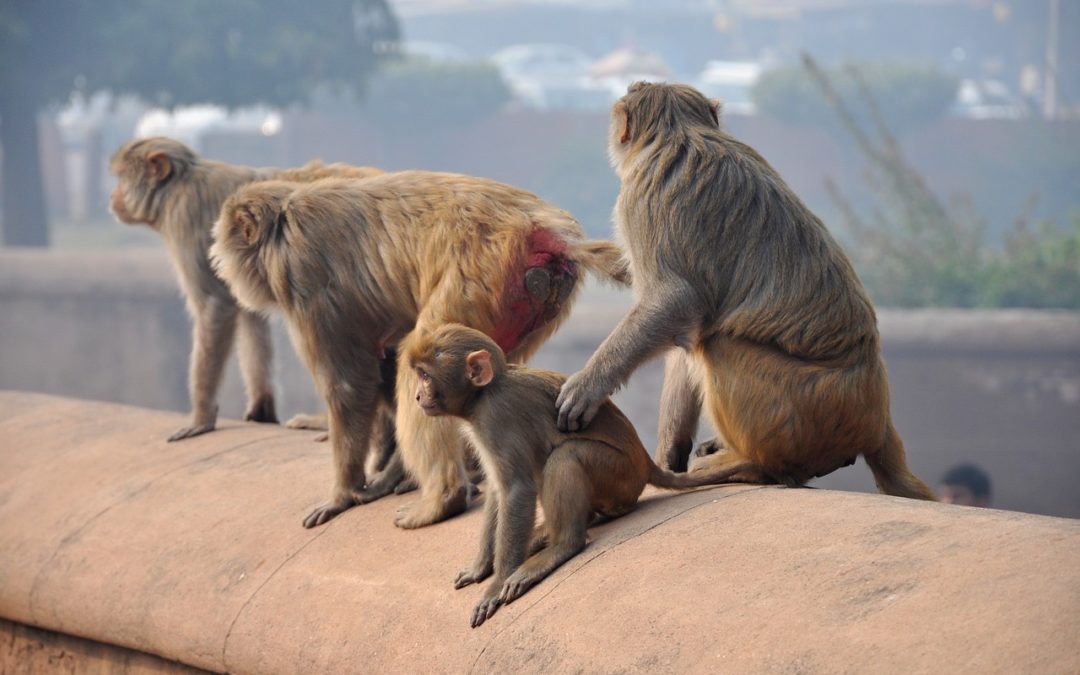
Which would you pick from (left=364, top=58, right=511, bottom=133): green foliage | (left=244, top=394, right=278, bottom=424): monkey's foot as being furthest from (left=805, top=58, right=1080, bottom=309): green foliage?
(left=364, top=58, right=511, bottom=133): green foliage

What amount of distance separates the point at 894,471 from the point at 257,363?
A: 348cm

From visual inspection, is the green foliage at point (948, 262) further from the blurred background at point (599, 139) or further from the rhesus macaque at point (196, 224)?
the rhesus macaque at point (196, 224)

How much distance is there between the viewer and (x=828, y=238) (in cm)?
443

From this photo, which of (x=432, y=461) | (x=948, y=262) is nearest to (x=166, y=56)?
(x=948, y=262)

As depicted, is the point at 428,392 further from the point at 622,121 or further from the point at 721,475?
the point at 622,121

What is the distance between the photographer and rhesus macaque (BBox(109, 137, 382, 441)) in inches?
253

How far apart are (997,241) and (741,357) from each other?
23.2m

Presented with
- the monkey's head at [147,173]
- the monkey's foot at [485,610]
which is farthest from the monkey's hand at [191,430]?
the monkey's foot at [485,610]

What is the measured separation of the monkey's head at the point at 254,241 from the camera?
203 inches

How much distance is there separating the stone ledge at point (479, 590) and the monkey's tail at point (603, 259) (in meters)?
0.82

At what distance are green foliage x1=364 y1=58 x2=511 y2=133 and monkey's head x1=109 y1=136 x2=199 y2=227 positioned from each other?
20946 mm

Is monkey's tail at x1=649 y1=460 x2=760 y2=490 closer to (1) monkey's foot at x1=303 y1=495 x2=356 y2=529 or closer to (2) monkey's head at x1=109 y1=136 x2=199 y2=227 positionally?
(1) monkey's foot at x1=303 y1=495 x2=356 y2=529

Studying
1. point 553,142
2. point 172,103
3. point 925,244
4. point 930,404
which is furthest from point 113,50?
point 930,404

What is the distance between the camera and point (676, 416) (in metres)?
4.72
